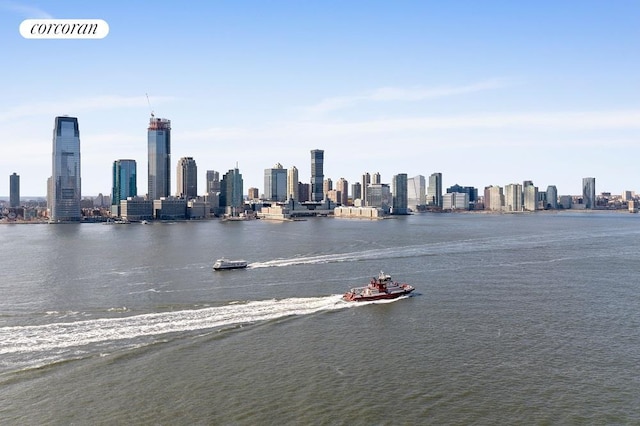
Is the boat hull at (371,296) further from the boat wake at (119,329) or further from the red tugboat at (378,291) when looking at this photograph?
the boat wake at (119,329)

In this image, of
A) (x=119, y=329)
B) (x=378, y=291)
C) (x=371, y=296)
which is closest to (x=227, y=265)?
(x=378, y=291)

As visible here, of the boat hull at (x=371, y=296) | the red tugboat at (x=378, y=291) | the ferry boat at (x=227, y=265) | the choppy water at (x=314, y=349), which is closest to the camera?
the choppy water at (x=314, y=349)

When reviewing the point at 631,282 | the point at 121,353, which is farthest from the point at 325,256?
the point at 121,353

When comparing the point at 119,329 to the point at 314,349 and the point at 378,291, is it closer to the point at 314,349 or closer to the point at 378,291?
the point at 314,349

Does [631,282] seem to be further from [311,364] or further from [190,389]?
[190,389]

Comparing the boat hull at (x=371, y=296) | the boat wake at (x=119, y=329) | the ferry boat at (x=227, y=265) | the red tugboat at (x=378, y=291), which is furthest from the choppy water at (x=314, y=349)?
the ferry boat at (x=227, y=265)

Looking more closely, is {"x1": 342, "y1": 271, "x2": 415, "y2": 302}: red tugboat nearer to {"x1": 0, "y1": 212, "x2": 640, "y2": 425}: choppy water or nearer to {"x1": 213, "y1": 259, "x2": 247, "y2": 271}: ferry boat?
{"x1": 0, "y1": 212, "x2": 640, "y2": 425}: choppy water
